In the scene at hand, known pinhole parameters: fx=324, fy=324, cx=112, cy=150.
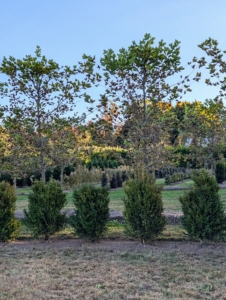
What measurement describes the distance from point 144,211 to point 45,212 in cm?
171

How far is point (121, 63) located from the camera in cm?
591

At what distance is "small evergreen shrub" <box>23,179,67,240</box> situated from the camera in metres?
5.49

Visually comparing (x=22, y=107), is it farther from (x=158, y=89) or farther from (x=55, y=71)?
(x=158, y=89)

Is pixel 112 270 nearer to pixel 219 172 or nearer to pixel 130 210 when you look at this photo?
pixel 130 210

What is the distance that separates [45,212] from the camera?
5.51 metres

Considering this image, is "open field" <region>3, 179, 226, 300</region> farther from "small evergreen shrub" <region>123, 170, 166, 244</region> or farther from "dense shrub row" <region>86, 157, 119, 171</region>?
"dense shrub row" <region>86, 157, 119, 171</region>

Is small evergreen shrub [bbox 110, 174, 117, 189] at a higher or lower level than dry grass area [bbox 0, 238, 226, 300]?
higher

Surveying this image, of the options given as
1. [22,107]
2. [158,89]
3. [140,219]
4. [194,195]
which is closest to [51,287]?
[140,219]

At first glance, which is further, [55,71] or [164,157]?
[55,71]

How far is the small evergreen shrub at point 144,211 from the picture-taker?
5.04m

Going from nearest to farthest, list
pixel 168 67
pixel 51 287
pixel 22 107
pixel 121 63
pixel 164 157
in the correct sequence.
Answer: pixel 51 287, pixel 121 63, pixel 168 67, pixel 164 157, pixel 22 107

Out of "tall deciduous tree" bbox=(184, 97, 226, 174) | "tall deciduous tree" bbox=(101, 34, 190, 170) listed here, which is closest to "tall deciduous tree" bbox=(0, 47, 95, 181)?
"tall deciduous tree" bbox=(101, 34, 190, 170)

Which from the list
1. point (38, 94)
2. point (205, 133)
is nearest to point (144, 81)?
point (38, 94)

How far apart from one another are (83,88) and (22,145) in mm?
1859
